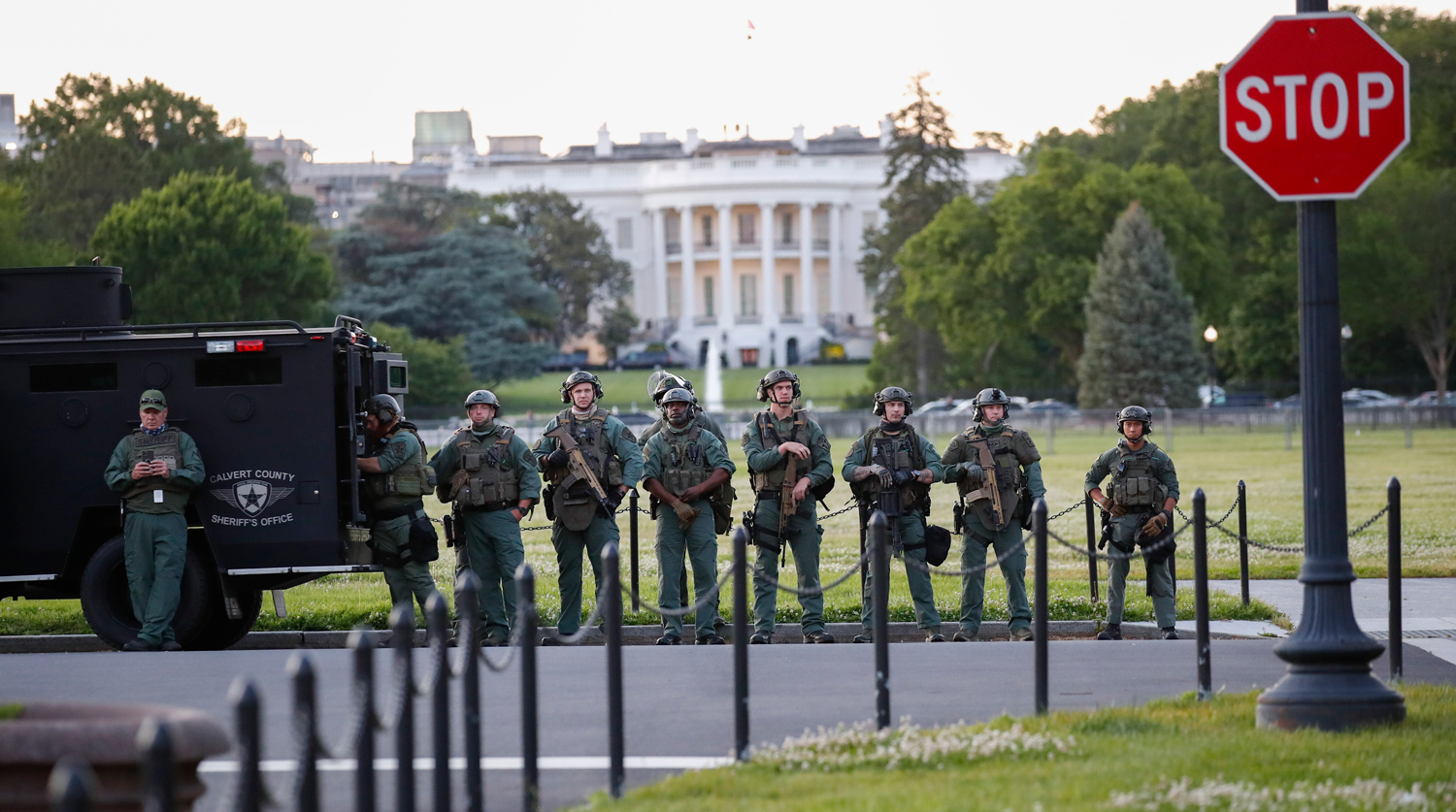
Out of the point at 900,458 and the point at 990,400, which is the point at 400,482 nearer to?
the point at 900,458

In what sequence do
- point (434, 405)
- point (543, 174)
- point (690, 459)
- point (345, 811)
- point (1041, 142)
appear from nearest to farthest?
point (345, 811)
point (690, 459)
point (434, 405)
point (1041, 142)
point (543, 174)

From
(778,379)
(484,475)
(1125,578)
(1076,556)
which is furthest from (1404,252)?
(484,475)

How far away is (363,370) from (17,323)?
8.91 feet

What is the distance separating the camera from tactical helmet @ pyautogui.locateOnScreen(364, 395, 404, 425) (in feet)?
42.3

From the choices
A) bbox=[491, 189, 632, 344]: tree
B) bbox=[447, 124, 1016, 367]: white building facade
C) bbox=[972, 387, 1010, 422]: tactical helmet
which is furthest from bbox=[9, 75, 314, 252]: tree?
bbox=[972, 387, 1010, 422]: tactical helmet

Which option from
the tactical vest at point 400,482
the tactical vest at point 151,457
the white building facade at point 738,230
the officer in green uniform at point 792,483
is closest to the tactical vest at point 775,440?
the officer in green uniform at point 792,483

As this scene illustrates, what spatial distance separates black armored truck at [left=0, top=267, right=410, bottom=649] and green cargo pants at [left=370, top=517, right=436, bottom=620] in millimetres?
236

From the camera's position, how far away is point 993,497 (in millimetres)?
12992

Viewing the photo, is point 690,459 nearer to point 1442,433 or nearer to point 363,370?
point 363,370

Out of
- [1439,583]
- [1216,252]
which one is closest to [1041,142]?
[1216,252]

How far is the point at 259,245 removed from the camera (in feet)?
200

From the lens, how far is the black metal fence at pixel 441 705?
473cm

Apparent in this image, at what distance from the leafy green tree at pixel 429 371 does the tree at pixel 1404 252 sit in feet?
114

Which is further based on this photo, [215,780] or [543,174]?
[543,174]
